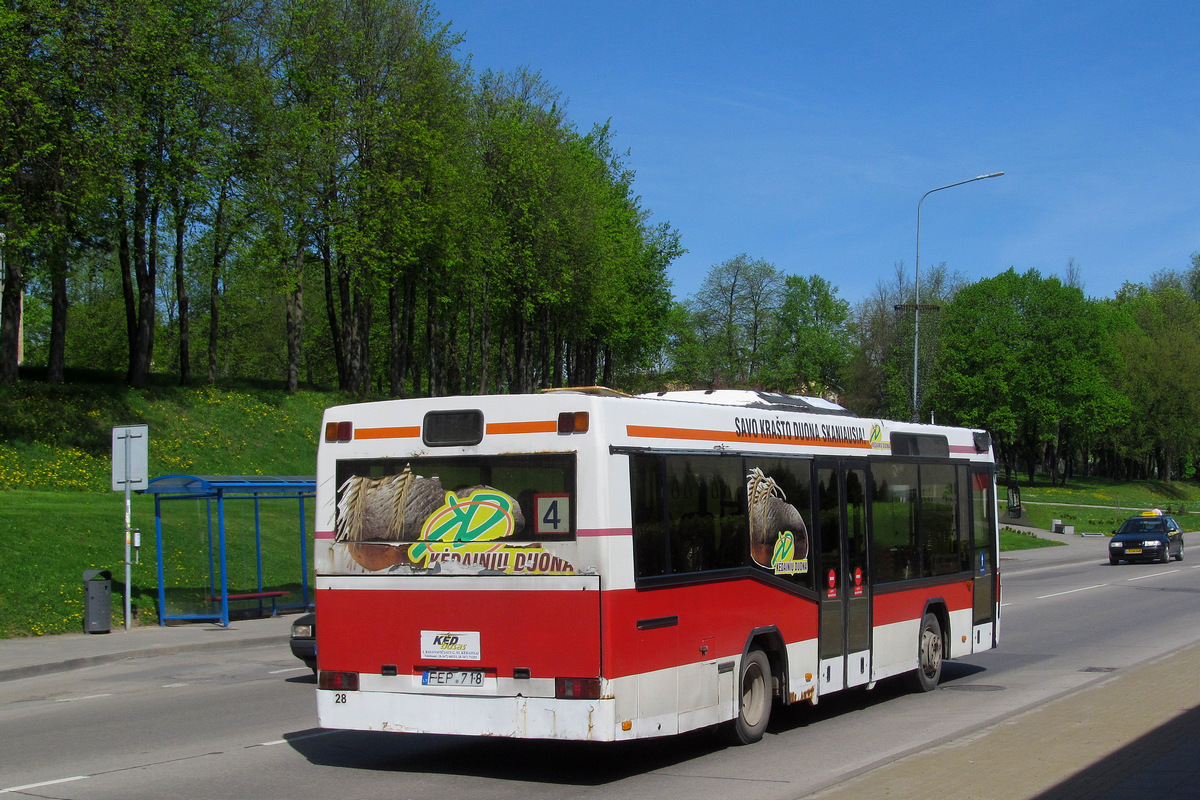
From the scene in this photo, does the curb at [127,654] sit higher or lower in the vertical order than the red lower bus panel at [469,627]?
lower

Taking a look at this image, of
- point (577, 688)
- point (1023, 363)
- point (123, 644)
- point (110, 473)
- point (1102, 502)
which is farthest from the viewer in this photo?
point (1023, 363)

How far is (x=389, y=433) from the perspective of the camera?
8695 mm

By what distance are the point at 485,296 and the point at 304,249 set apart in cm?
910

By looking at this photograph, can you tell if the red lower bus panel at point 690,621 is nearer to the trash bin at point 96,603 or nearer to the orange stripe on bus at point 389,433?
the orange stripe on bus at point 389,433

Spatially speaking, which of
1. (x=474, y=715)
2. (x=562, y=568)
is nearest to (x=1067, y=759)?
(x=562, y=568)

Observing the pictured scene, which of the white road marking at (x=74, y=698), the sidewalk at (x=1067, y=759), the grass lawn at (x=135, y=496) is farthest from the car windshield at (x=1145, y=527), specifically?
the white road marking at (x=74, y=698)

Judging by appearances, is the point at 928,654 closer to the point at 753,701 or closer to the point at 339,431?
the point at 753,701

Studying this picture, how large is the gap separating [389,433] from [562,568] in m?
1.81

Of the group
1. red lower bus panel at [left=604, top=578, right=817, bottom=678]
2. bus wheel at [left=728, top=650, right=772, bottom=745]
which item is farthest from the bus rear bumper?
bus wheel at [left=728, top=650, right=772, bottom=745]

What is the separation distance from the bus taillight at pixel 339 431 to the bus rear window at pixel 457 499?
0.20 metres

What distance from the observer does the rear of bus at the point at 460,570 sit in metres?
7.86

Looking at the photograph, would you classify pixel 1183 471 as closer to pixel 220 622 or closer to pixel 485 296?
pixel 485 296

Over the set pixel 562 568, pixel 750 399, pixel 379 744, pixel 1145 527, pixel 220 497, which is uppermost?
pixel 750 399

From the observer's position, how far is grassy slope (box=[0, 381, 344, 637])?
65.5 ft
